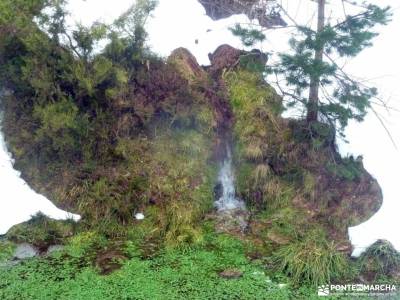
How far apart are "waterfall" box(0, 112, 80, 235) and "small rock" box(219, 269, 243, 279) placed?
2180mm

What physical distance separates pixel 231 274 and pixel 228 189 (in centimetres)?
176

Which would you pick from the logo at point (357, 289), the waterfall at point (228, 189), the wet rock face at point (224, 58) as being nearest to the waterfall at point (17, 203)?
the waterfall at point (228, 189)

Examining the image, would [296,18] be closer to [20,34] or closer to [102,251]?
[20,34]

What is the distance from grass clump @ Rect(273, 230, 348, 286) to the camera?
529 centimetres

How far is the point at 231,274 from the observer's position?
17.9ft

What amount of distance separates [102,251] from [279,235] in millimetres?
2377

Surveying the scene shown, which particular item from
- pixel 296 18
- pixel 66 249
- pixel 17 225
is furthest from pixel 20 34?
pixel 296 18

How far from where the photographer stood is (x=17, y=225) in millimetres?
6027

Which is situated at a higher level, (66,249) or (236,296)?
(66,249)

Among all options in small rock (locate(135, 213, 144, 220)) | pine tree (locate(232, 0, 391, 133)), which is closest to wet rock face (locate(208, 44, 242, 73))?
pine tree (locate(232, 0, 391, 133))

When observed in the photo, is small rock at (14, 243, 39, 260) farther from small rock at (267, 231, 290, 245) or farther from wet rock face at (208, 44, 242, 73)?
wet rock face at (208, 44, 242, 73)

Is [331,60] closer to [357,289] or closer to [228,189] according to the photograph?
[228,189]

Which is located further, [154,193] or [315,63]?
[154,193]

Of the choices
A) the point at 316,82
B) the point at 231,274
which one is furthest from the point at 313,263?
the point at 316,82
